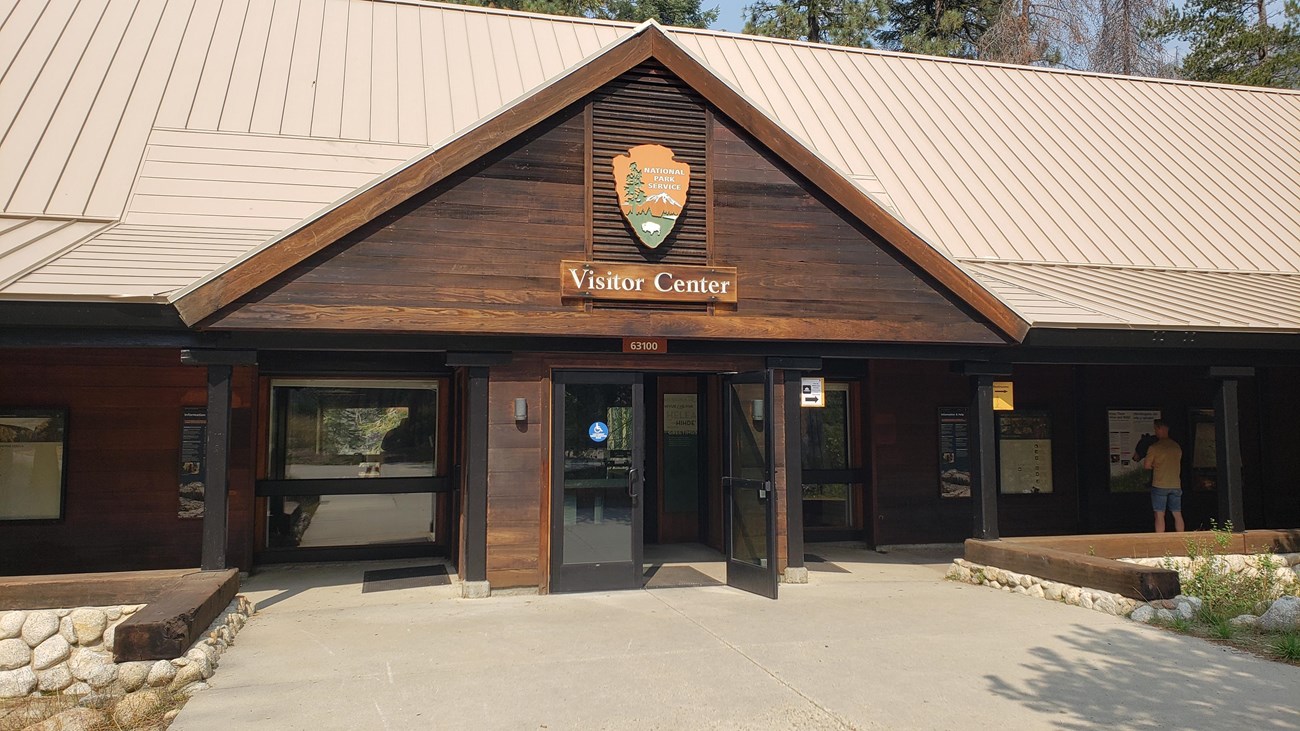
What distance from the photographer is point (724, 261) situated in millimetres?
9312

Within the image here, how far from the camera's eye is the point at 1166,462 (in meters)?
11.4

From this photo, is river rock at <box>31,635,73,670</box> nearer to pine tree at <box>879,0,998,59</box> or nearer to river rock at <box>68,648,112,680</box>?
river rock at <box>68,648,112,680</box>

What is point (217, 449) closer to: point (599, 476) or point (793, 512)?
point (599, 476)

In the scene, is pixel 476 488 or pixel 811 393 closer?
pixel 476 488

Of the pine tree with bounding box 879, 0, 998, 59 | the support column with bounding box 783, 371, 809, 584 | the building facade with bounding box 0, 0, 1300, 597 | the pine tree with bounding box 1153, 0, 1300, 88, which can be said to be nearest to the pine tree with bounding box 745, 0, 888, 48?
the pine tree with bounding box 879, 0, 998, 59

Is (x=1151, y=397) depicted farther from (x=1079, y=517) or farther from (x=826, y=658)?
(x=826, y=658)

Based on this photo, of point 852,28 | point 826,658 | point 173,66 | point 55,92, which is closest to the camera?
point 826,658

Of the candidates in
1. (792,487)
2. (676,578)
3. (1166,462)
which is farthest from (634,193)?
(1166,462)

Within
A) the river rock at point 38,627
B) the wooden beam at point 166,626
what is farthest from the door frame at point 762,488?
the river rock at point 38,627

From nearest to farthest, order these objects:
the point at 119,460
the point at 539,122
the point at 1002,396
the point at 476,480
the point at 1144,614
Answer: the point at 1144,614 < the point at 476,480 < the point at 539,122 < the point at 119,460 < the point at 1002,396

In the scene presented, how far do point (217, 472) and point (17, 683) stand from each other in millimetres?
2160

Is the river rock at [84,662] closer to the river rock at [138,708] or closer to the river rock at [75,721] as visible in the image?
the river rock at [75,721]

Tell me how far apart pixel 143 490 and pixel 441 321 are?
427cm

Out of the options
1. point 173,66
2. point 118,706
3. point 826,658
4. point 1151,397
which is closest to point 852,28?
point 1151,397
